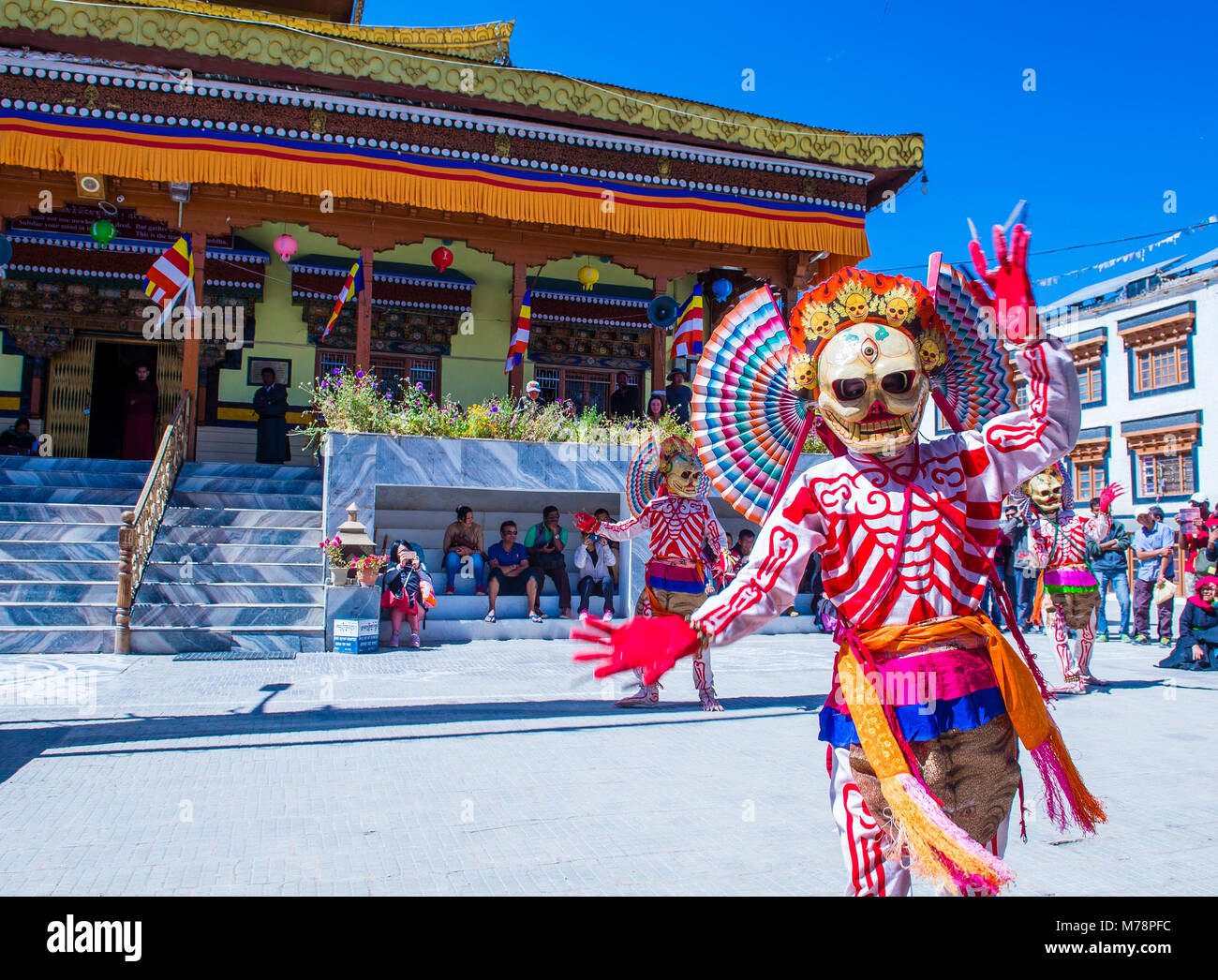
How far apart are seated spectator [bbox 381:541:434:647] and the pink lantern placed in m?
6.77

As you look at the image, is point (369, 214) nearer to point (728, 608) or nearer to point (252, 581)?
point (252, 581)

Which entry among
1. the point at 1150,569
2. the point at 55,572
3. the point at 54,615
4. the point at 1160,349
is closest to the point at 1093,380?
the point at 1160,349

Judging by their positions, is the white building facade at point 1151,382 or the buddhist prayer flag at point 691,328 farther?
the white building facade at point 1151,382

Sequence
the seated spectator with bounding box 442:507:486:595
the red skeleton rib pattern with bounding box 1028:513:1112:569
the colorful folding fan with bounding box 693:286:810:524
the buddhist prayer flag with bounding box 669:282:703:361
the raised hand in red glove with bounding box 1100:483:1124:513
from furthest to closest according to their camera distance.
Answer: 1. the buddhist prayer flag with bounding box 669:282:703:361
2. the seated spectator with bounding box 442:507:486:595
3. the raised hand in red glove with bounding box 1100:483:1124:513
4. the red skeleton rib pattern with bounding box 1028:513:1112:569
5. the colorful folding fan with bounding box 693:286:810:524

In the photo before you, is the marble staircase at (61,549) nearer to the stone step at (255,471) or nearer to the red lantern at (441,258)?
the stone step at (255,471)

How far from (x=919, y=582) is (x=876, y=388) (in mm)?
597

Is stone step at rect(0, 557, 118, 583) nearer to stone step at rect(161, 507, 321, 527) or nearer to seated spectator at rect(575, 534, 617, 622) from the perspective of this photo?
stone step at rect(161, 507, 321, 527)

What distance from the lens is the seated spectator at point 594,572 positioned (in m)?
12.6

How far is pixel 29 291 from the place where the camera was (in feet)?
49.4

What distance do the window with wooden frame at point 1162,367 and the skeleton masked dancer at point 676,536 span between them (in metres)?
25.6

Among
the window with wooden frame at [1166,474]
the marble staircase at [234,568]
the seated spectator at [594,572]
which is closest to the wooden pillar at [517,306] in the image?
the seated spectator at [594,572]

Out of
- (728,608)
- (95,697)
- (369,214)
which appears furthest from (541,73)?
(728,608)

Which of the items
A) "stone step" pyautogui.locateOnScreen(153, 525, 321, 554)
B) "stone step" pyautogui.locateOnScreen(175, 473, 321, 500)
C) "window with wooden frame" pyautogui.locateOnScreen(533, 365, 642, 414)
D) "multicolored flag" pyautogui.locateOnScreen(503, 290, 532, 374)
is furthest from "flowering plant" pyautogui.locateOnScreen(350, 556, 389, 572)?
"window with wooden frame" pyautogui.locateOnScreen(533, 365, 642, 414)

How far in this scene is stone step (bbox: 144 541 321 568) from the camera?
10.7 m
